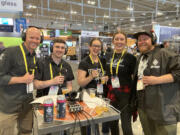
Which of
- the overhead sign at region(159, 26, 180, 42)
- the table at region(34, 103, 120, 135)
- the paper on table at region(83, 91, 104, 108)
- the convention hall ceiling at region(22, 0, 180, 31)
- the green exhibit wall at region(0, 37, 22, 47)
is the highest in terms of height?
the convention hall ceiling at region(22, 0, 180, 31)

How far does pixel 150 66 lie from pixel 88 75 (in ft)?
3.02

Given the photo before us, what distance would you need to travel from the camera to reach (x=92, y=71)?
6.56 feet

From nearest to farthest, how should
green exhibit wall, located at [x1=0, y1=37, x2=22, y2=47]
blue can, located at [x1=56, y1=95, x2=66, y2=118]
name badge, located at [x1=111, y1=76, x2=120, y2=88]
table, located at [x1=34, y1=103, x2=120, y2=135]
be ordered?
table, located at [x1=34, y1=103, x2=120, y2=135], blue can, located at [x1=56, y1=95, x2=66, y2=118], name badge, located at [x1=111, y1=76, x2=120, y2=88], green exhibit wall, located at [x1=0, y1=37, x2=22, y2=47]

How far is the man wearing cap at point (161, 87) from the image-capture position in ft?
5.23

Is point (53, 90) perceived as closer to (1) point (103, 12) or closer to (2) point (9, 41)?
(2) point (9, 41)

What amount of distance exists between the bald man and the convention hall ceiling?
8115 millimetres

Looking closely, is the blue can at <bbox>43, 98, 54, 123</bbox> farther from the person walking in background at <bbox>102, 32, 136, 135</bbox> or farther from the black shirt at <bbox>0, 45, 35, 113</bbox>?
the person walking in background at <bbox>102, 32, 136, 135</bbox>

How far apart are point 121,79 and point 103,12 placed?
15137 mm

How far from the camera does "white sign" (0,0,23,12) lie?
3.39 meters

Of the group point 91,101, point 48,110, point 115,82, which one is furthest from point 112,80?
point 48,110

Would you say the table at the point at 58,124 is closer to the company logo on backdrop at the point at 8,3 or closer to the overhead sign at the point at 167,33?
the company logo on backdrop at the point at 8,3

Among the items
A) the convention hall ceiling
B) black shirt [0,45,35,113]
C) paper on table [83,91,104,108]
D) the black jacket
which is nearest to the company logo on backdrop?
black shirt [0,45,35,113]

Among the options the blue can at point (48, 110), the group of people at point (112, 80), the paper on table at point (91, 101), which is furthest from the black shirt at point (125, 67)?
the blue can at point (48, 110)

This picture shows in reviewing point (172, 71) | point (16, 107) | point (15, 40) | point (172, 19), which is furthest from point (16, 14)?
point (172, 19)
